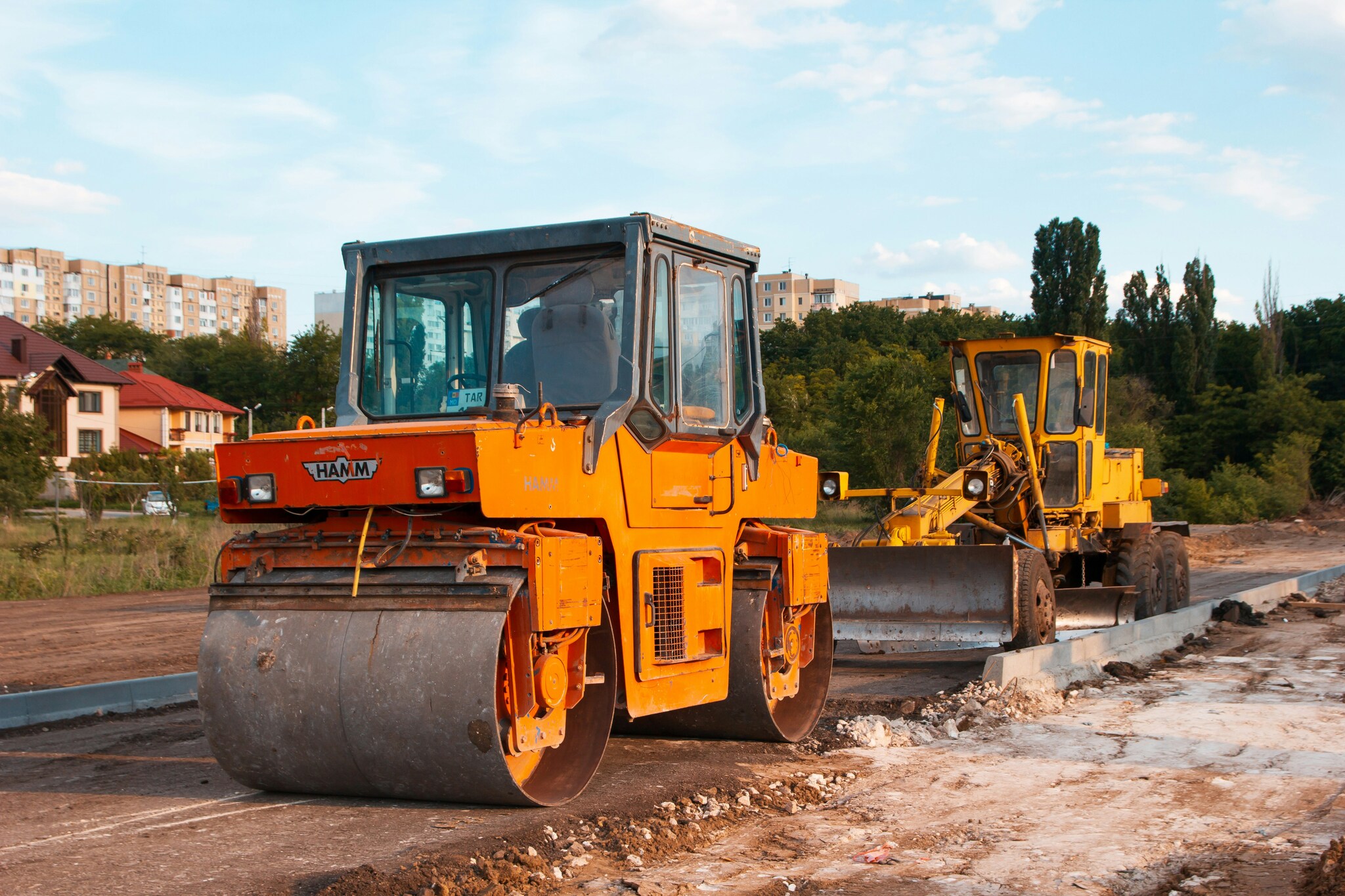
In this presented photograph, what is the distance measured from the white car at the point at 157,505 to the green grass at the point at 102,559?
137 inches

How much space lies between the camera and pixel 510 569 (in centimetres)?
565

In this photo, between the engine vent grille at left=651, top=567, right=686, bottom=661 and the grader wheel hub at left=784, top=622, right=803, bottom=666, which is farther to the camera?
the grader wheel hub at left=784, top=622, right=803, bottom=666

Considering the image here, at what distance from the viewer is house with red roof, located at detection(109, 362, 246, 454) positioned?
71.2m

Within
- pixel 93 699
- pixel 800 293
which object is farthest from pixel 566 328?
pixel 800 293

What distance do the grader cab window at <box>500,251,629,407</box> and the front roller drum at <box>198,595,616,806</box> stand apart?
1.36 meters

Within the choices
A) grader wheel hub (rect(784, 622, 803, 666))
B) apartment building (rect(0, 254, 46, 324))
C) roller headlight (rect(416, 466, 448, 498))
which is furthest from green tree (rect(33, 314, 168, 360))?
roller headlight (rect(416, 466, 448, 498))

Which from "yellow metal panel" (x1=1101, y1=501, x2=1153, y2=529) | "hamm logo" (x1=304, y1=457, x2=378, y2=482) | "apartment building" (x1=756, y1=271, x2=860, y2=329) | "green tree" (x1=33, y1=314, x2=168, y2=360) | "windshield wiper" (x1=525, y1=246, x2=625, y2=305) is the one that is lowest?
"yellow metal panel" (x1=1101, y1=501, x2=1153, y2=529)

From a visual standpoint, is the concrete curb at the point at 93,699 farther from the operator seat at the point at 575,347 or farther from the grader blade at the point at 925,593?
the grader blade at the point at 925,593

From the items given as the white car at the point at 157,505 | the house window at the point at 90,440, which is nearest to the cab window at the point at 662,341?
the white car at the point at 157,505

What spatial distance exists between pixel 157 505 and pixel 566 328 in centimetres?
3801

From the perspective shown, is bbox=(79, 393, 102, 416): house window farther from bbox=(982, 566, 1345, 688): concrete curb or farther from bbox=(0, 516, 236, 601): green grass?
bbox=(982, 566, 1345, 688): concrete curb

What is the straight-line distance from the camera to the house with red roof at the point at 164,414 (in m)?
71.2

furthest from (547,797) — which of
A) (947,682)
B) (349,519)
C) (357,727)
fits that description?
(947,682)

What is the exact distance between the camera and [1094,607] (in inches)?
505
